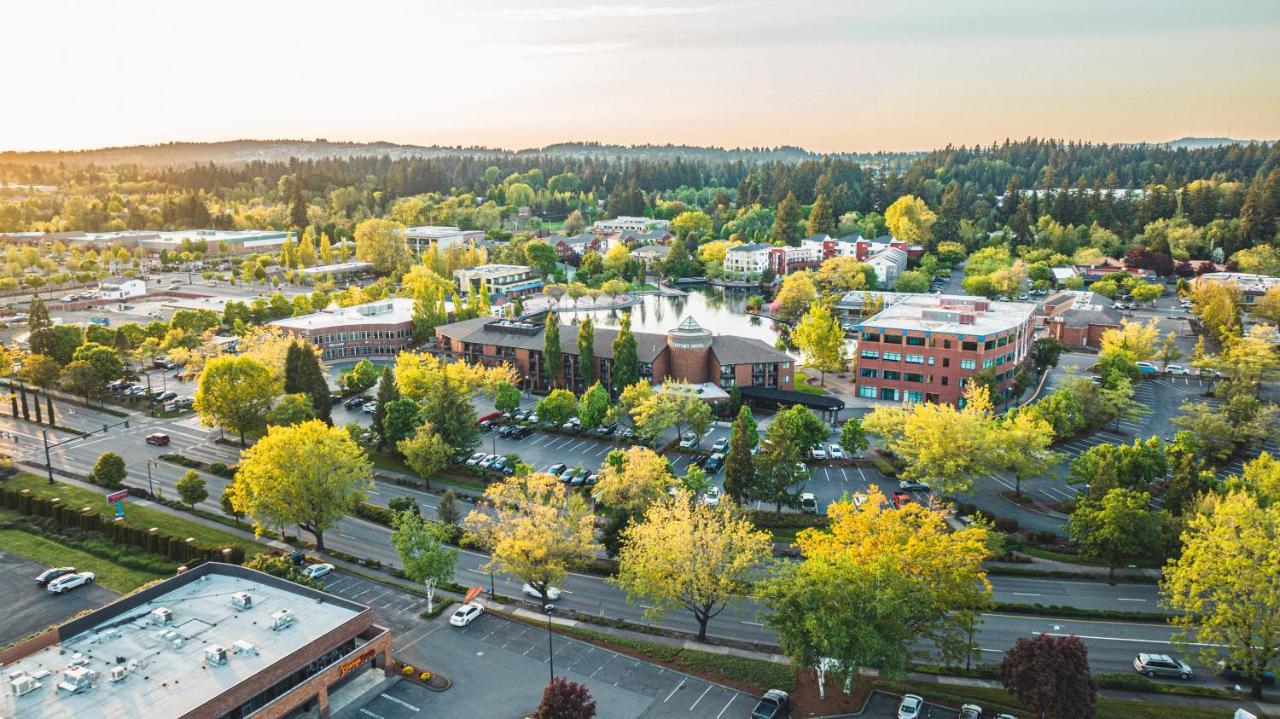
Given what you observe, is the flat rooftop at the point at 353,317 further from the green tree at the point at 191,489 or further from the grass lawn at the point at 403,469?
the green tree at the point at 191,489

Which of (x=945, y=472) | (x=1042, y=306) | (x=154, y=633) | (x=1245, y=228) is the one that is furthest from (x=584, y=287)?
(x=1245, y=228)

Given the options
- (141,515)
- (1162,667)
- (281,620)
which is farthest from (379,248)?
(1162,667)

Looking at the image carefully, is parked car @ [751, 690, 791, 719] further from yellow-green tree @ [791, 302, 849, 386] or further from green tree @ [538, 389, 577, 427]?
yellow-green tree @ [791, 302, 849, 386]

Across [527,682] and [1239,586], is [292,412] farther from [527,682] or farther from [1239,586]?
[1239,586]

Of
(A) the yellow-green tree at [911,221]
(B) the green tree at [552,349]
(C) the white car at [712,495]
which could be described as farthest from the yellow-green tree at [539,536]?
(A) the yellow-green tree at [911,221]

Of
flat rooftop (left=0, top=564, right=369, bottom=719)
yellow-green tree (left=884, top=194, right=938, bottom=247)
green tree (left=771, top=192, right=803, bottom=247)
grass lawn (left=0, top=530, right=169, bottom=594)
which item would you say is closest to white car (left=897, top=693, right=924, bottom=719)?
flat rooftop (left=0, top=564, right=369, bottom=719)

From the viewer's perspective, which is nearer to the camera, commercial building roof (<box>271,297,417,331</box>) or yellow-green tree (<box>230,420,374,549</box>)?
yellow-green tree (<box>230,420,374,549</box>)
